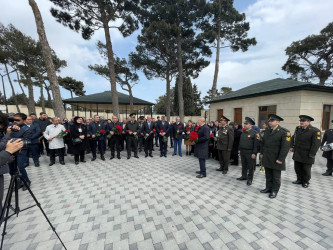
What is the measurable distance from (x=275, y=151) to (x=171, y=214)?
283 cm

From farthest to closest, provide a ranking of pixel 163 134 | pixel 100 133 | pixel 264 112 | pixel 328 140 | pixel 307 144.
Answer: pixel 264 112 < pixel 163 134 < pixel 100 133 < pixel 328 140 < pixel 307 144

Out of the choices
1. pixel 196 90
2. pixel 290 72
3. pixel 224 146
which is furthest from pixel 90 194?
pixel 196 90

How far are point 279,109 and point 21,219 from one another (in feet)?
42.1

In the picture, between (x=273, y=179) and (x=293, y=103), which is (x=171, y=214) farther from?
(x=293, y=103)

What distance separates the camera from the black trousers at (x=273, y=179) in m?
3.49

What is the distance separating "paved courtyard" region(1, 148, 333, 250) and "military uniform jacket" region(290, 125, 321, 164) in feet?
2.86

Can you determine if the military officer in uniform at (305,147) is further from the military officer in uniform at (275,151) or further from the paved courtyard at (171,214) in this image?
the military officer in uniform at (275,151)

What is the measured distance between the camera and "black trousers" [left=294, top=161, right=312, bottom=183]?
403cm

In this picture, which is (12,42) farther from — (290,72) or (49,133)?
(290,72)

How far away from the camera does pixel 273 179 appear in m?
3.58

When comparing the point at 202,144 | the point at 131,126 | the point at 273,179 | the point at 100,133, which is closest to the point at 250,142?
the point at 273,179

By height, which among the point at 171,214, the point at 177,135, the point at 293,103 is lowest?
the point at 171,214

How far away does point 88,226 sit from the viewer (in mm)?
2582

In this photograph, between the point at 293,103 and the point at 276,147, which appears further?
the point at 293,103
